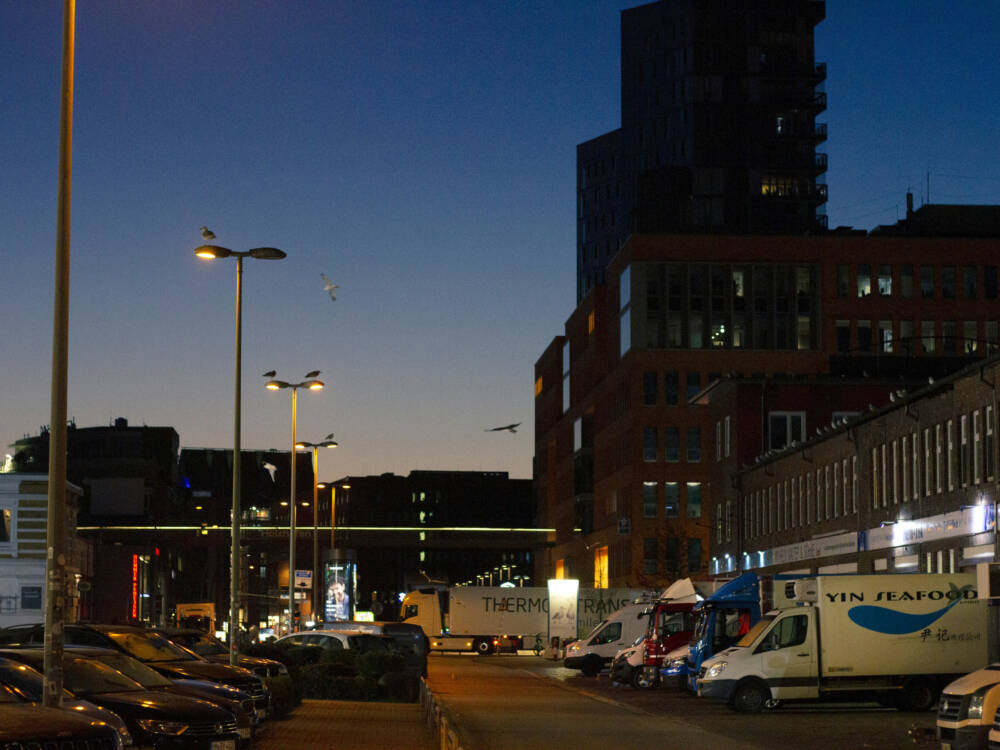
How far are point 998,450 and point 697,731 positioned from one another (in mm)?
17379

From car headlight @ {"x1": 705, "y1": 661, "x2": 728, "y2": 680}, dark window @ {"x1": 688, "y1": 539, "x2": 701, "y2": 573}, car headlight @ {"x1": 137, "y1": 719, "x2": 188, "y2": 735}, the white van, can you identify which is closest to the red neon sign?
dark window @ {"x1": 688, "y1": 539, "x2": 701, "y2": 573}

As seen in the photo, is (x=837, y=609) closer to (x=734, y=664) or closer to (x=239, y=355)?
(x=734, y=664)

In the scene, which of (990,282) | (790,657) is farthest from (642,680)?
(990,282)

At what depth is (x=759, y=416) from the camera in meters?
77.6

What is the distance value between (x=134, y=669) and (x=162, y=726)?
10.4 feet

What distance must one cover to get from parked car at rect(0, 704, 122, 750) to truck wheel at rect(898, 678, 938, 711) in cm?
2511

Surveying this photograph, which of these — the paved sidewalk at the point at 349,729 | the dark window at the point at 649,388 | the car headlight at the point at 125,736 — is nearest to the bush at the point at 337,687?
the paved sidewalk at the point at 349,729

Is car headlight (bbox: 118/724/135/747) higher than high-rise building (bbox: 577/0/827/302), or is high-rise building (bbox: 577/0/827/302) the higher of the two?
high-rise building (bbox: 577/0/827/302)

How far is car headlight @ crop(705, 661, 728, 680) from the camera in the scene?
33594 millimetres

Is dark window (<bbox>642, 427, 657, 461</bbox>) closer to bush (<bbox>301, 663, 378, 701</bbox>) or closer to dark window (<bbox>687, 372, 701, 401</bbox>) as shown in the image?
dark window (<bbox>687, 372, 701, 401</bbox>)

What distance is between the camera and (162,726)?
56.4 ft

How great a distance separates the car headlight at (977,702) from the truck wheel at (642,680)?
27819 mm

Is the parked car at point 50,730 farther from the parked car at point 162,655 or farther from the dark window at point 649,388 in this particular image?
the dark window at point 649,388

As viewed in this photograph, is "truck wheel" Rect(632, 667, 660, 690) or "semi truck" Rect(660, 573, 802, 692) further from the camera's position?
"truck wheel" Rect(632, 667, 660, 690)
